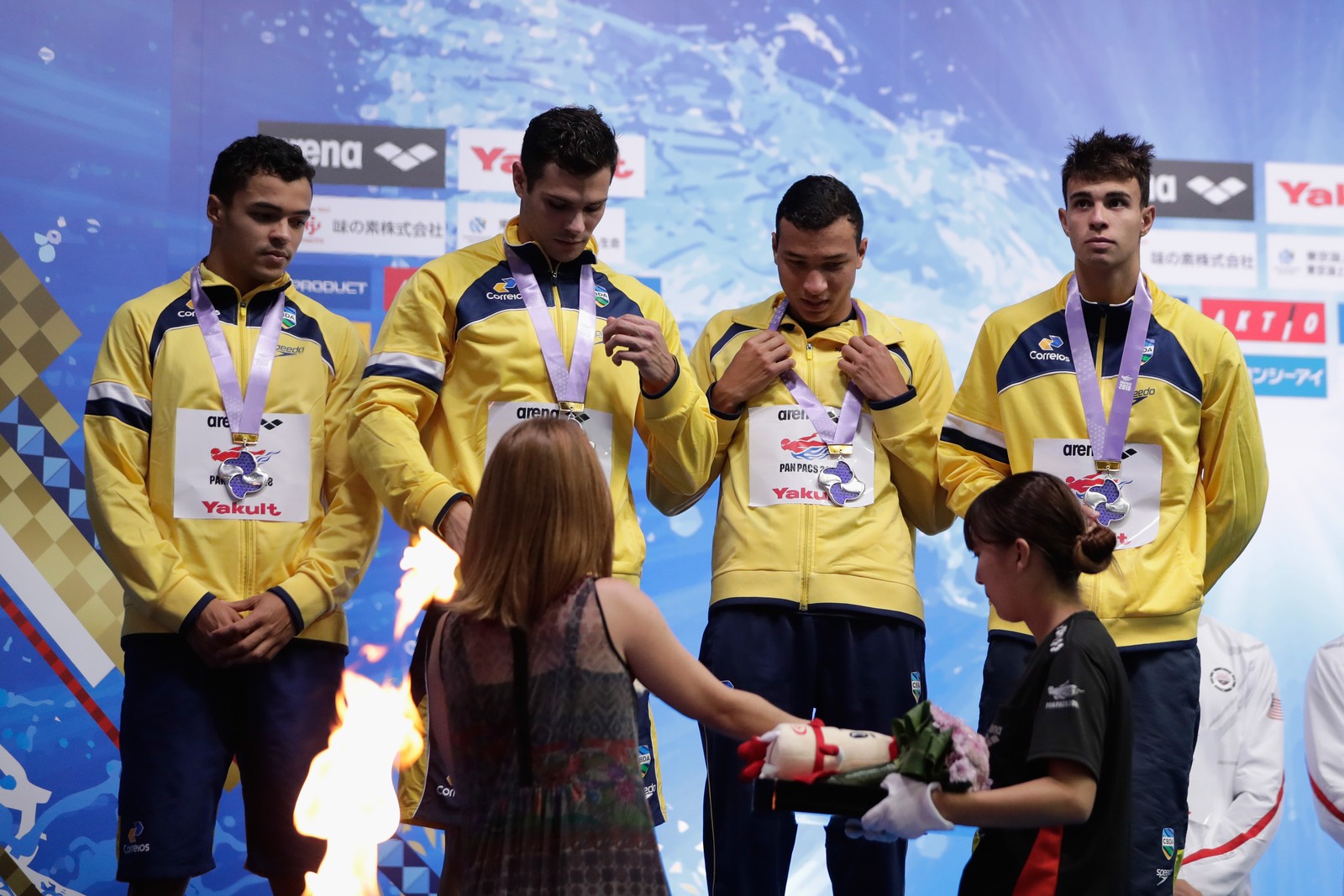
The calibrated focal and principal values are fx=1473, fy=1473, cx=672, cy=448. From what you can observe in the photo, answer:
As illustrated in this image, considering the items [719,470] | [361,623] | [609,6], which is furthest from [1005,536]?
[609,6]

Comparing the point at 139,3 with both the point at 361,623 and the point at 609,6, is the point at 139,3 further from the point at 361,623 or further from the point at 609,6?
the point at 361,623

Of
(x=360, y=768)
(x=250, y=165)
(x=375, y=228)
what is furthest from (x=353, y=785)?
(x=375, y=228)

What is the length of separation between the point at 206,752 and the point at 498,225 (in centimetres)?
247

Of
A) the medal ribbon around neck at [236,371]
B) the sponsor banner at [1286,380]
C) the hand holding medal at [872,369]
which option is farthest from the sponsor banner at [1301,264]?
the medal ribbon around neck at [236,371]

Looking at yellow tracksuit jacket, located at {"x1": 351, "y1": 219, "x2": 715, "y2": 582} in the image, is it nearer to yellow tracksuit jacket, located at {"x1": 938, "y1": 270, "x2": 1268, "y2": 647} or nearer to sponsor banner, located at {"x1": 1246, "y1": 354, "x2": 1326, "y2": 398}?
yellow tracksuit jacket, located at {"x1": 938, "y1": 270, "x2": 1268, "y2": 647}

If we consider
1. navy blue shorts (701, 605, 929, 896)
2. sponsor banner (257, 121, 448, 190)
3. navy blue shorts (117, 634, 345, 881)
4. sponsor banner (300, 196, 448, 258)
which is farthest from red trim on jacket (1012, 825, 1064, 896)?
sponsor banner (257, 121, 448, 190)

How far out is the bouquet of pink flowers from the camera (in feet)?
7.38

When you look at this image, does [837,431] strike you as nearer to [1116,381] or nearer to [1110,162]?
[1116,381]

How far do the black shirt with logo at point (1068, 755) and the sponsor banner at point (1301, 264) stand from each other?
372cm

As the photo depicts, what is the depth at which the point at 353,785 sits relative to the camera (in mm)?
3598

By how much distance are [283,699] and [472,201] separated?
2.38 metres

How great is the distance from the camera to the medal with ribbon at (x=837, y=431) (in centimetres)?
369

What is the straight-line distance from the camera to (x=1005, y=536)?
2.52 metres

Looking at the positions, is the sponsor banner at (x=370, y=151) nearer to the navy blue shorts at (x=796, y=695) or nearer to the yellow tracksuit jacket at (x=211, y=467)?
→ the yellow tracksuit jacket at (x=211, y=467)
